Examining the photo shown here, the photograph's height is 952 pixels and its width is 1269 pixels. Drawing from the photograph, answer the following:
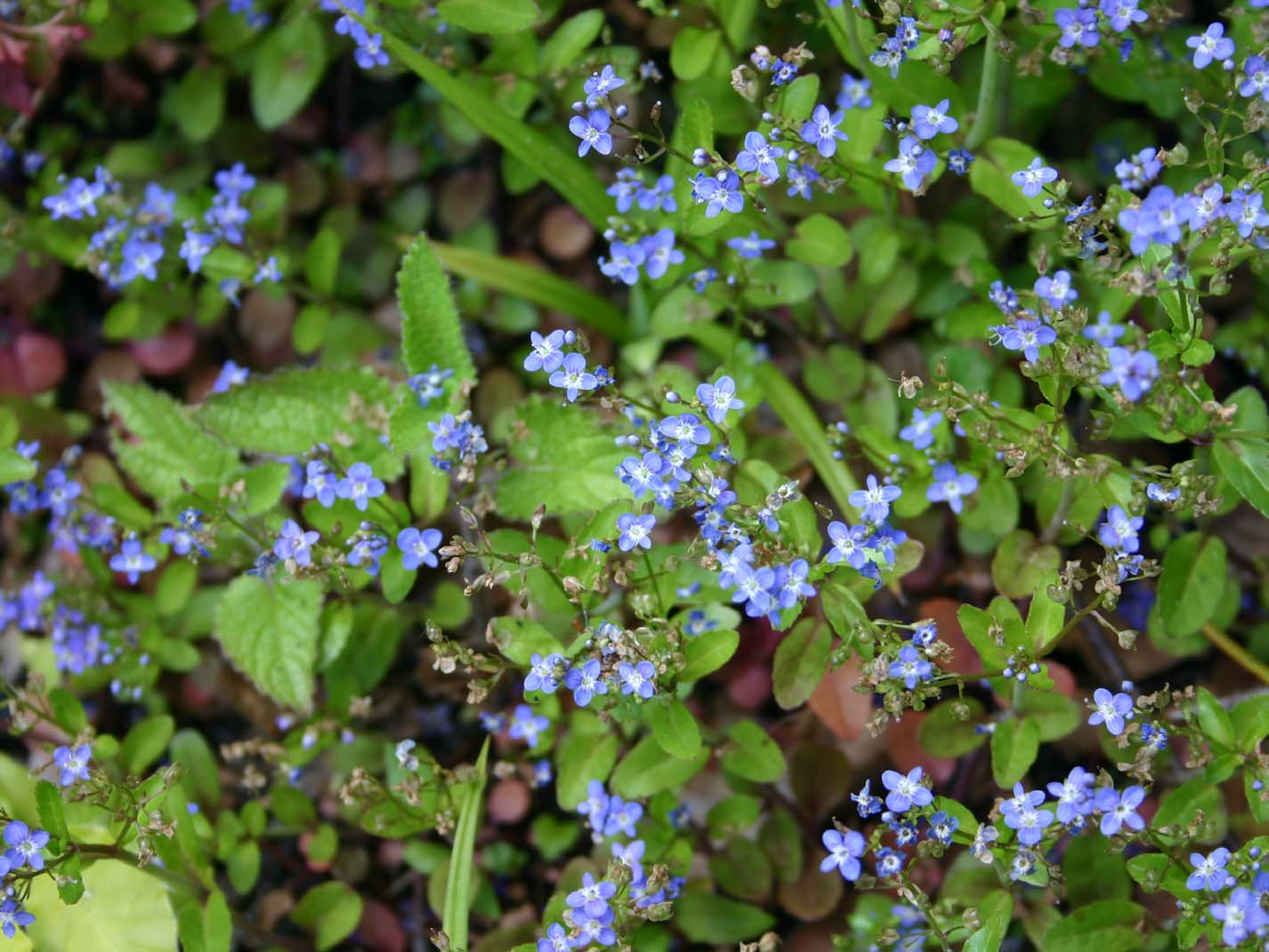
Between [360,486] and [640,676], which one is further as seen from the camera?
[360,486]

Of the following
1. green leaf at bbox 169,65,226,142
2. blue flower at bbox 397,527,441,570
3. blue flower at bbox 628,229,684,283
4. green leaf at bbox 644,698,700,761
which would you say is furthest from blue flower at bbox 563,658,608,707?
green leaf at bbox 169,65,226,142

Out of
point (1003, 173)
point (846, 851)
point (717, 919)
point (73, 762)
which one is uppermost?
point (1003, 173)

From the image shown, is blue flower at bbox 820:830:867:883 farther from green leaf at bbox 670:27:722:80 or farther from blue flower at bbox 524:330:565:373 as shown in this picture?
green leaf at bbox 670:27:722:80

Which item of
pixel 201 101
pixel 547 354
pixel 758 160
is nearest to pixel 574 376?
pixel 547 354

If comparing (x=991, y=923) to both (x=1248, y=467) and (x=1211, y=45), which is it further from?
(x=1211, y=45)

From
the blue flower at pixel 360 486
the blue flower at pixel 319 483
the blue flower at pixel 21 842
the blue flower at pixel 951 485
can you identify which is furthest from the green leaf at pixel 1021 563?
the blue flower at pixel 21 842

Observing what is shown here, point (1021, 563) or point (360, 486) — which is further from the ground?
point (360, 486)

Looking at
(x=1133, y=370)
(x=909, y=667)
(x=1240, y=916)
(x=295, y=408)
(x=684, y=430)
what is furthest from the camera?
(x=295, y=408)

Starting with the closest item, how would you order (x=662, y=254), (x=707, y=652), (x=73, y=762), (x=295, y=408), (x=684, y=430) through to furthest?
1. (x=684, y=430)
2. (x=707, y=652)
3. (x=73, y=762)
4. (x=662, y=254)
5. (x=295, y=408)
